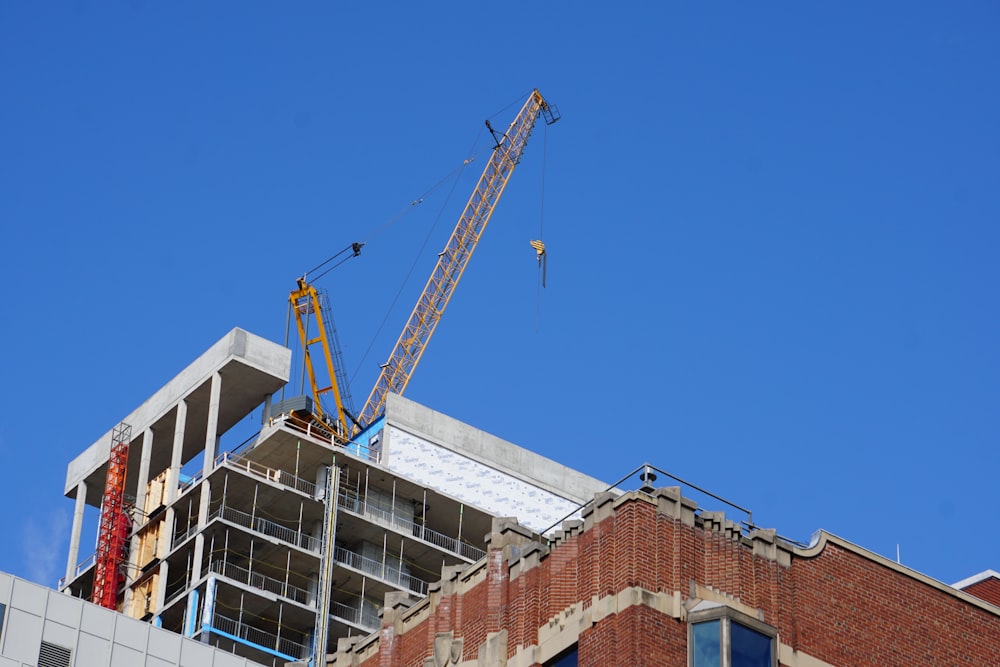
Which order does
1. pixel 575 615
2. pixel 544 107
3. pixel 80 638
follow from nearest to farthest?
1. pixel 575 615
2. pixel 80 638
3. pixel 544 107

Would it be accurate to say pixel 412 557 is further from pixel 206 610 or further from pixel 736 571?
pixel 736 571

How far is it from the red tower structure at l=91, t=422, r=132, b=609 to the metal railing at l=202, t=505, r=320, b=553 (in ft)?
26.7

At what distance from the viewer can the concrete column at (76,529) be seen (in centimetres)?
14288

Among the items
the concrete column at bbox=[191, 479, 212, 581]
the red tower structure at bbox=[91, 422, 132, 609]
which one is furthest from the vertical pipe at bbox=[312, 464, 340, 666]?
the red tower structure at bbox=[91, 422, 132, 609]

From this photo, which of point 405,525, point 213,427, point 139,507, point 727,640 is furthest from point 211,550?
point 727,640

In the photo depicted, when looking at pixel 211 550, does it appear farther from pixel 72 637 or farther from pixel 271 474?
pixel 72 637

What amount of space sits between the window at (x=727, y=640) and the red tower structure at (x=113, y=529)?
3434 inches

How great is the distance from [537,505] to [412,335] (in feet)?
140

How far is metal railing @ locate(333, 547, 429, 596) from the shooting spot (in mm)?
133625

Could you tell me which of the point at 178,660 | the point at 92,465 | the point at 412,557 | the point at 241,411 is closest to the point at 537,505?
the point at 412,557

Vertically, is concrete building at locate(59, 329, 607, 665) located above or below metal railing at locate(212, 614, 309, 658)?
above

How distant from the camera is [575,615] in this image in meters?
52.1

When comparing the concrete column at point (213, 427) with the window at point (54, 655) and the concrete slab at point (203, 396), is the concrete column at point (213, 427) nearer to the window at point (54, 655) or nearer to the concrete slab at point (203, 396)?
the concrete slab at point (203, 396)

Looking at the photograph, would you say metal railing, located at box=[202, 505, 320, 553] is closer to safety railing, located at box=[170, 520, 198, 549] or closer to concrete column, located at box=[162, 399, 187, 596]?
safety railing, located at box=[170, 520, 198, 549]
